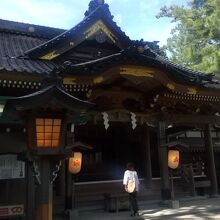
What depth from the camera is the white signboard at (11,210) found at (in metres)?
8.78

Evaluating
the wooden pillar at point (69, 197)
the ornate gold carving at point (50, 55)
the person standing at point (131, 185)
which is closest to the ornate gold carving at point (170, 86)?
the person standing at point (131, 185)

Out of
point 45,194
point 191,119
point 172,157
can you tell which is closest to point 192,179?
point 172,157

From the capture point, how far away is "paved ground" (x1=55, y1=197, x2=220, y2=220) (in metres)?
9.91

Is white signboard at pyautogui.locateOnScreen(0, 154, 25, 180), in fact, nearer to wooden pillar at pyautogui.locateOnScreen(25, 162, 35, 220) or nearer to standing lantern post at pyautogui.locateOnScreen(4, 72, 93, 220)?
wooden pillar at pyautogui.locateOnScreen(25, 162, 35, 220)

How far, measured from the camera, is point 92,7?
14055 mm

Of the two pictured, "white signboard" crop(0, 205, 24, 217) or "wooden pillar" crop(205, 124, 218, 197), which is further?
"wooden pillar" crop(205, 124, 218, 197)

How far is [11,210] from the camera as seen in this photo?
883cm

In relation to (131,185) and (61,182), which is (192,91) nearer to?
(131,185)

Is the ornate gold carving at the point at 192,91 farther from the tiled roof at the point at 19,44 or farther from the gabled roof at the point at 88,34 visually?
the tiled roof at the point at 19,44

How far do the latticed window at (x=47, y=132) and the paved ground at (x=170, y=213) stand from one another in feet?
15.3

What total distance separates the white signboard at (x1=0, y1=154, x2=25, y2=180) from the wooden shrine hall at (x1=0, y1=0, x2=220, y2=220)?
26mm

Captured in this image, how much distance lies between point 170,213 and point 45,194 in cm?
564

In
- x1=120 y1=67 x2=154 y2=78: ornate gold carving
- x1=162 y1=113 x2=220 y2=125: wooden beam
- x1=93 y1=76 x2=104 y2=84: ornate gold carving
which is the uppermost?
x1=120 y1=67 x2=154 y2=78: ornate gold carving

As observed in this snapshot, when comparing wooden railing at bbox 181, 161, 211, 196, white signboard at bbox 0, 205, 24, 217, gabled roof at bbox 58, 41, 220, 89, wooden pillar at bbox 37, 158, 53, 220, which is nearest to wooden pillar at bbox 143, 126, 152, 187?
wooden railing at bbox 181, 161, 211, 196
